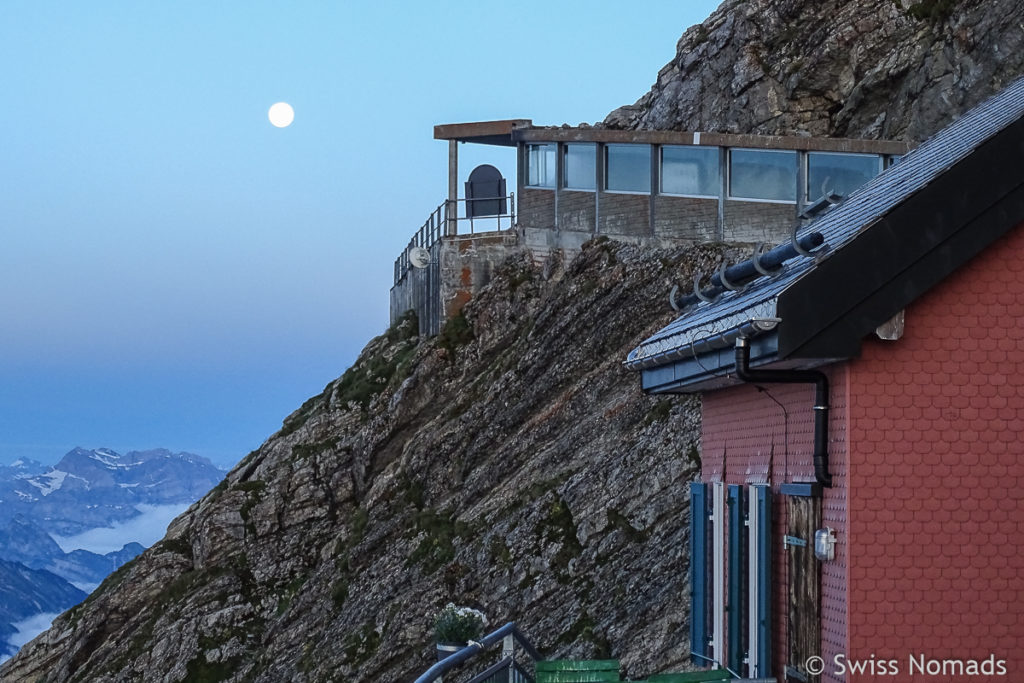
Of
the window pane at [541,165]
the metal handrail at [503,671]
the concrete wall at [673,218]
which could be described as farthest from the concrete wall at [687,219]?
the metal handrail at [503,671]

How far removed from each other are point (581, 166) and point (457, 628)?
946 inches

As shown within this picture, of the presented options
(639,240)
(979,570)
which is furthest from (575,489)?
(979,570)

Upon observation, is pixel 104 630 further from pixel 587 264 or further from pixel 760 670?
pixel 760 670

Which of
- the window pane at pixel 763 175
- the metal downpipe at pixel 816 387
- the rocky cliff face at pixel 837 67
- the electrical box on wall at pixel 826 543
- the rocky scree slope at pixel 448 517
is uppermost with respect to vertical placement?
the rocky cliff face at pixel 837 67

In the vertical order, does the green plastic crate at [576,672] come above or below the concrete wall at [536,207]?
below

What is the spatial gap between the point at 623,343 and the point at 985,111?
15789 millimetres

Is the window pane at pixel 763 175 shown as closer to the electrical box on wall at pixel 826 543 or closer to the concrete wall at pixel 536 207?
the concrete wall at pixel 536 207

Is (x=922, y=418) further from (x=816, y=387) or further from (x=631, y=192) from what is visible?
(x=631, y=192)

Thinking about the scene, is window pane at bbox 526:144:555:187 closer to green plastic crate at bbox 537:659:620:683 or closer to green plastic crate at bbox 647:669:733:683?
green plastic crate at bbox 647:669:733:683

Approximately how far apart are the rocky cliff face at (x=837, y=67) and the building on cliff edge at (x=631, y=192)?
6.82 meters

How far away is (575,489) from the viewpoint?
2902 cm

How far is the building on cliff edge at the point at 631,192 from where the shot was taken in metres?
38.0

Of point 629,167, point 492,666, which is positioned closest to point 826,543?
point 492,666

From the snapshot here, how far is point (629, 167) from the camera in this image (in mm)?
40312
